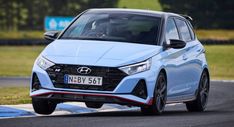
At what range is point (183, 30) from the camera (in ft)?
53.8

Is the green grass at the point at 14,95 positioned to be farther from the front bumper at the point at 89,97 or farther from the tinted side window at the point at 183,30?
the tinted side window at the point at 183,30

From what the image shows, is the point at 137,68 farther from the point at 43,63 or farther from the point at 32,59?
the point at 32,59

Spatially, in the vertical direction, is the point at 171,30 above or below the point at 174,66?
above

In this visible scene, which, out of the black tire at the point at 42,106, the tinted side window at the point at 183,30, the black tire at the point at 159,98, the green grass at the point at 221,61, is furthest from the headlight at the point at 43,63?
the green grass at the point at 221,61

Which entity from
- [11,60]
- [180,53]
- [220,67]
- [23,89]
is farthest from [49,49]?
[11,60]

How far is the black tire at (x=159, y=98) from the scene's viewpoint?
13.7 metres

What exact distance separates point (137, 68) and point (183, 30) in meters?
3.19

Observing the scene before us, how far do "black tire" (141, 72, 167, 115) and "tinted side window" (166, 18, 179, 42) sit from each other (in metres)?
0.99

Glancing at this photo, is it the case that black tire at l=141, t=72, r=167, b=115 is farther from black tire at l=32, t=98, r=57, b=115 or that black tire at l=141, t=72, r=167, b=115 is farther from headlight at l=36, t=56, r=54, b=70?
headlight at l=36, t=56, r=54, b=70

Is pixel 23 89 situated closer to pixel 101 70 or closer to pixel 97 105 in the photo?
pixel 97 105

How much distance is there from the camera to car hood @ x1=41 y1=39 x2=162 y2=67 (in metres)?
13.3

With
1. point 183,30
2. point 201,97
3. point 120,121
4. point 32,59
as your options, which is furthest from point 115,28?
point 32,59

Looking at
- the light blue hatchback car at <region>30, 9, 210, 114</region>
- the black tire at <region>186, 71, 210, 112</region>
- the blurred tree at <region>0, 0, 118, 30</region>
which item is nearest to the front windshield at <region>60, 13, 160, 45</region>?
the light blue hatchback car at <region>30, 9, 210, 114</region>

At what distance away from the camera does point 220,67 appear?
44.9m
